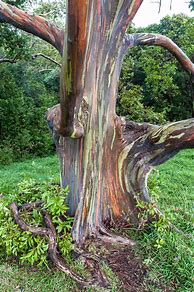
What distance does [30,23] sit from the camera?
2.20 meters

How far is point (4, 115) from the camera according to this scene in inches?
317

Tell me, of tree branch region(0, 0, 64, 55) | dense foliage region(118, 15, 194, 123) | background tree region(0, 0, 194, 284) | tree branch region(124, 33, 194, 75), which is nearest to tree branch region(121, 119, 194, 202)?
background tree region(0, 0, 194, 284)

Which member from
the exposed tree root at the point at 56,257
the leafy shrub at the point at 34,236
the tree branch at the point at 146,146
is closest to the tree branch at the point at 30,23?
the tree branch at the point at 146,146

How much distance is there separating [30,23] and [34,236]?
1.51 m

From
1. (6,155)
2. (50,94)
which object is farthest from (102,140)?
(50,94)

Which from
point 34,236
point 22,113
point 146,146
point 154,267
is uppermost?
point 22,113

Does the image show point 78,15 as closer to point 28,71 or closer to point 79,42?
point 79,42

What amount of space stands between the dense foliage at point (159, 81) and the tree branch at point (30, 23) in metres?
3.52

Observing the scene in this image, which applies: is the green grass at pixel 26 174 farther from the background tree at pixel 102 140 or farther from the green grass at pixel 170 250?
the green grass at pixel 170 250

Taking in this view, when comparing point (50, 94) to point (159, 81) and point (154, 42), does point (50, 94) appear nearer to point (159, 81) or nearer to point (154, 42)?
point (159, 81)

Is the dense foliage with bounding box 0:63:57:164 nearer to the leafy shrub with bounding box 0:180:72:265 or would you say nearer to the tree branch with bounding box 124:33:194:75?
the leafy shrub with bounding box 0:180:72:265

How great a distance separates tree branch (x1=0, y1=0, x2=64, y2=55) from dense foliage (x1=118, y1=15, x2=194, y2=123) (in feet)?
11.6

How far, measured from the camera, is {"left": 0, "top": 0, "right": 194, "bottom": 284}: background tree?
204 centimetres

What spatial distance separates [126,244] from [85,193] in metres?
0.49
